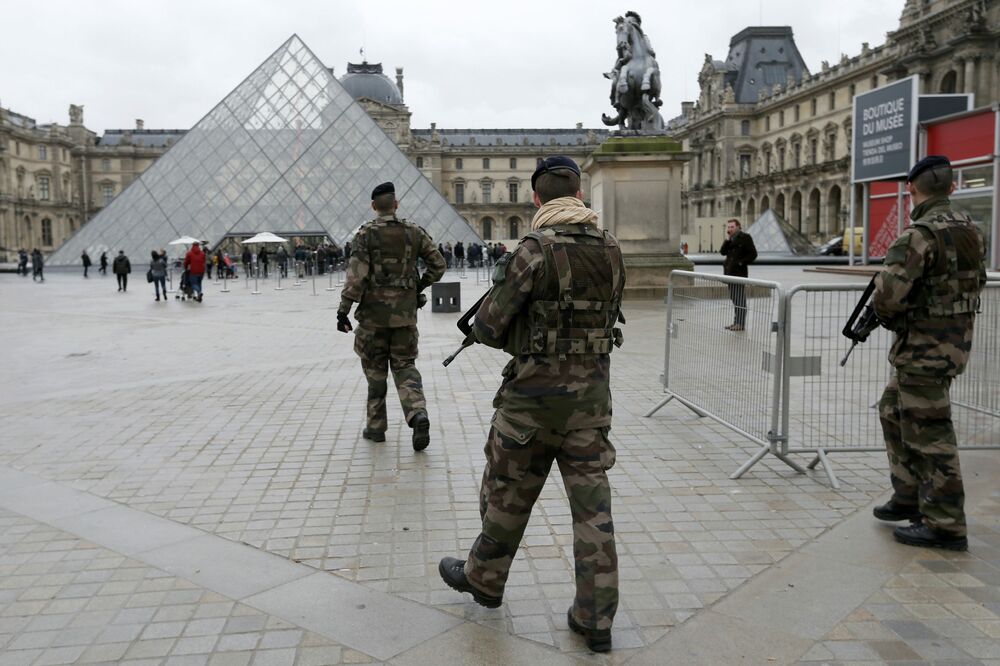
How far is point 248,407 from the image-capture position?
7.20 m

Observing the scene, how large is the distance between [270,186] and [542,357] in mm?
35902

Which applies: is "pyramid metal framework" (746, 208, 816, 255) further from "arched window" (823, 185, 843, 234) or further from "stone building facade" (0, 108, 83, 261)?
"stone building facade" (0, 108, 83, 261)

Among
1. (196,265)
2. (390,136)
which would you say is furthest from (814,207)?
(196,265)

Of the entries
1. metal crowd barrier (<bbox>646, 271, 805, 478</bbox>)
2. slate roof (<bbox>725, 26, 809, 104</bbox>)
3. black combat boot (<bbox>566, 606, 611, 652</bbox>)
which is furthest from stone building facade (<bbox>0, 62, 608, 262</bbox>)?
black combat boot (<bbox>566, 606, 611, 652</bbox>)

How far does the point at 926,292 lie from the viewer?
388cm

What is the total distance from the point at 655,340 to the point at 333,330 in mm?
5294

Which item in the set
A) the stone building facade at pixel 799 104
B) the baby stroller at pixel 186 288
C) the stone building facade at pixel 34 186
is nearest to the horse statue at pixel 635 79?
the baby stroller at pixel 186 288

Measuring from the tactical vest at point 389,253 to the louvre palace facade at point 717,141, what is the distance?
146 feet

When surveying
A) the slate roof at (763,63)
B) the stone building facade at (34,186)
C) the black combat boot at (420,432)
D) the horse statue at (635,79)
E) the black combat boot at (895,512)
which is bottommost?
the black combat boot at (895,512)

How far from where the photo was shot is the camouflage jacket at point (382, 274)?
568cm

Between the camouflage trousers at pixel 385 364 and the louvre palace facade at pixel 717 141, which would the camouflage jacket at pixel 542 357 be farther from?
the louvre palace facade at pixel 717 141

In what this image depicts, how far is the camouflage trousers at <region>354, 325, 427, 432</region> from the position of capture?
5.76m

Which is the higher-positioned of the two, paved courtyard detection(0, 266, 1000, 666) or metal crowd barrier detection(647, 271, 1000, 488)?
metal crowd barrier detection(647, 271, 1000, 488)

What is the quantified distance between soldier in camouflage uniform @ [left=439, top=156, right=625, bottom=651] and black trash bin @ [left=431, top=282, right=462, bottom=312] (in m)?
13.2
